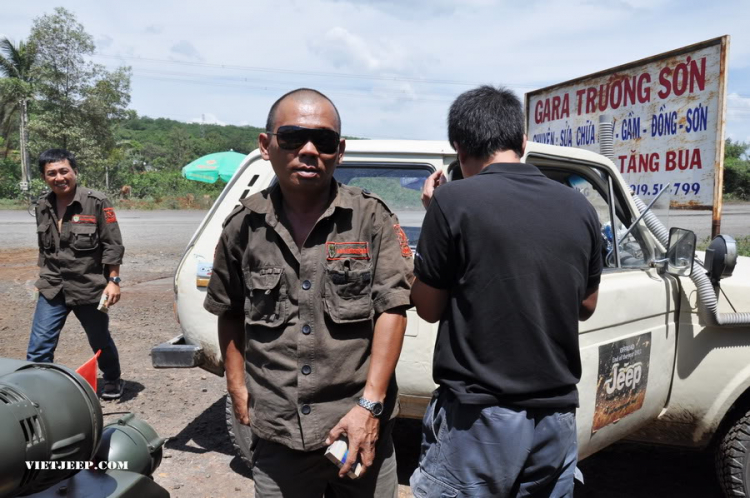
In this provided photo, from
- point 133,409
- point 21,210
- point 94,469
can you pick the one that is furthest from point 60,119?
point 94,469

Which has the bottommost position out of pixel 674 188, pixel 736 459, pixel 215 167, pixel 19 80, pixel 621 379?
pixel 736 459

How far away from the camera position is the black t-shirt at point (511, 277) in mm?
1604

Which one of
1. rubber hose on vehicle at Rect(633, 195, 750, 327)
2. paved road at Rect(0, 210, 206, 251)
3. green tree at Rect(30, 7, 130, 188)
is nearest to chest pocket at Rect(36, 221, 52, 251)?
rubber hose on vehicle at Rect(633, 195, 750, 327)

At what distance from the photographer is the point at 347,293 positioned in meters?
1.76

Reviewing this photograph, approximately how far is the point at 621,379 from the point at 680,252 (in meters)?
0.65

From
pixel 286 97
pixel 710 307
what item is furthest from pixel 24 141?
pixel 710 307

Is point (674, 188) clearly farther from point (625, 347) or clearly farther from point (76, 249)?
point (76, 249)

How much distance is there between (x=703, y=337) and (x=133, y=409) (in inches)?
145

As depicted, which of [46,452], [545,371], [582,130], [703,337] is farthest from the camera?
[582,130]

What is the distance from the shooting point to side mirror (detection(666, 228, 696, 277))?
2.66 m

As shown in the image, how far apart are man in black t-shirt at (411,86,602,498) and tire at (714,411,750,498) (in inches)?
63.7

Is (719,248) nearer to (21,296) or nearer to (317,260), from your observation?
(317,260)

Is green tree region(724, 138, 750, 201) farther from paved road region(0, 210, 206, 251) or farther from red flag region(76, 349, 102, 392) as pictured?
red flag region(76, 349, 102, 392)

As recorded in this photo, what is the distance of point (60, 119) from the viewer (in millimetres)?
26422
